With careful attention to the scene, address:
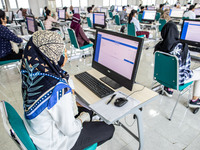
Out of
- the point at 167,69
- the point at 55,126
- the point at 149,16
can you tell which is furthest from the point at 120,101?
the point at 149,16

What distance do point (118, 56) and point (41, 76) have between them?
0.62 metres

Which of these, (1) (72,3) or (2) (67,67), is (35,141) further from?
(1) (72,3)

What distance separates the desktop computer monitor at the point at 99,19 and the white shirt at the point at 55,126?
398 centimetres

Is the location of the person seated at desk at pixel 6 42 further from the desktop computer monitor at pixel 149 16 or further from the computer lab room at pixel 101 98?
the desktop computer monitor at pixel 149 16

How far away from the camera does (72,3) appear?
13.0 m

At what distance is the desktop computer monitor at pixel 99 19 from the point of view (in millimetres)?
4421

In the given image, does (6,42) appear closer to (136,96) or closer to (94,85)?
(94,85)

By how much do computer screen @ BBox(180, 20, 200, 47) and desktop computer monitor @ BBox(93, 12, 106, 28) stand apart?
2502mm

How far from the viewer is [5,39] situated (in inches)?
104

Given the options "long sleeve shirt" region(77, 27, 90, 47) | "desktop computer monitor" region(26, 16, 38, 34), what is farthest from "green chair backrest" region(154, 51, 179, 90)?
"desktop computer monitor" region(26, 16, 38, 34)

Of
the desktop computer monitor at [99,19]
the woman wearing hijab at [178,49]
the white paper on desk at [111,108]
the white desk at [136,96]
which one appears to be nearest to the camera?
the white paper on desk at [111,108]

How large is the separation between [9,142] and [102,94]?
1.32 metres

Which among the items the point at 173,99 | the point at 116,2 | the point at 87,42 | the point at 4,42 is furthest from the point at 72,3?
the point at 173,99

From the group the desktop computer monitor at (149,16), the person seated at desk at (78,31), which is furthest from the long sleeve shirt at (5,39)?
the desktop computer monitor at (149,16)
